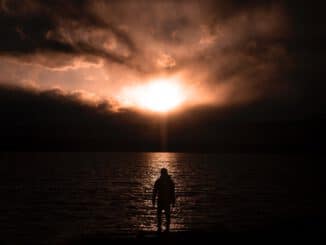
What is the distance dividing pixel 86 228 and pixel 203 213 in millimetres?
14158

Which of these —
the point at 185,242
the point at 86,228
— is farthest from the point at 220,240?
the point at 86,228

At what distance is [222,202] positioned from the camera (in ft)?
166

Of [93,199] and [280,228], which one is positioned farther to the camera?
[93,199]

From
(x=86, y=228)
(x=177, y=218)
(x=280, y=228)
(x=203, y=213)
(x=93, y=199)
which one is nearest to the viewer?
(x=280, y=228)

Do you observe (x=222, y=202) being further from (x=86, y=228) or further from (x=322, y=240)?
(x=322, y=240)

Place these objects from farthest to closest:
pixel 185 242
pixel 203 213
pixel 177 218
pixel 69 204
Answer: pixel 69 204
pixel 203 213
pixel 177 218
pixel 185 242

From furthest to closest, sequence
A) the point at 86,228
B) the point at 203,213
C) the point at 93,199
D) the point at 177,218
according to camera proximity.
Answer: the point at 93,199, the point at 203,213, the point at 177,218, the point at 86,228

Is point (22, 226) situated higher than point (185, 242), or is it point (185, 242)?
point (185, 242)

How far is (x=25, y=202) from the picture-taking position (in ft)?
169

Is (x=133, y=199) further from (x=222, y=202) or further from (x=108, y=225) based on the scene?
(x=108, y=225)

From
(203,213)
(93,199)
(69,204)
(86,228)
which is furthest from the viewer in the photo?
(93,199)

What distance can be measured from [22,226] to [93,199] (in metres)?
22.0

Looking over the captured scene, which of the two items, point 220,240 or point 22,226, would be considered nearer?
point 220,240

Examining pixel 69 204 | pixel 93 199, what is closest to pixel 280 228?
pixel 69 204
